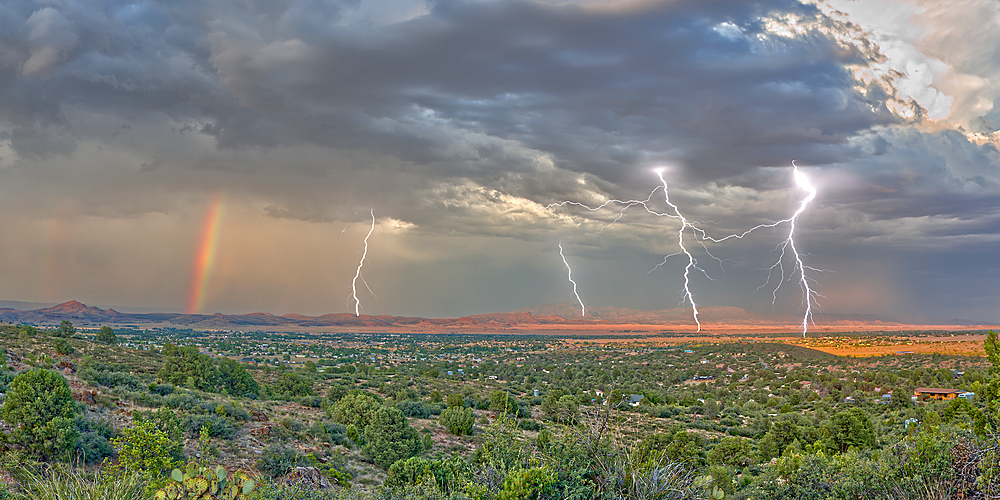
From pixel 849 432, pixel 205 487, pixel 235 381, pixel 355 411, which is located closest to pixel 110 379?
pixel 235 381

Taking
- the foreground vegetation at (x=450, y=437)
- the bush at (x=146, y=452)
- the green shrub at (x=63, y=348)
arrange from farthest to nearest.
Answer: the green shrub at (x=63, y=348) → the bush at (x=146, y=452) → the foreground vegetation at (x=450, y=437)

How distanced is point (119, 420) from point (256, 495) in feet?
50.9

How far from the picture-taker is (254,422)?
22672 millimetres

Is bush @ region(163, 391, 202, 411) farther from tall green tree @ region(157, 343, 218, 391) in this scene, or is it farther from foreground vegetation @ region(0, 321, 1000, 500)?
tall green tree @ region(157, 343, 218, 391)

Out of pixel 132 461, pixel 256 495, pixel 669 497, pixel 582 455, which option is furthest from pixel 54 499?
pixel 669 497

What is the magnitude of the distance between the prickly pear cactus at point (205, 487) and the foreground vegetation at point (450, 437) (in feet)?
0.13

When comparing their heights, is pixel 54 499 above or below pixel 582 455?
below

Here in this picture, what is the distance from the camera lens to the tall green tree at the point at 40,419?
1402cm

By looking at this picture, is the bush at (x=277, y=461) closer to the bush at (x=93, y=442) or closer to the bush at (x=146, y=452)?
the bush at (x=93, y=442)

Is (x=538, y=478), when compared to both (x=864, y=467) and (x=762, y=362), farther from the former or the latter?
(x=762, y=362)

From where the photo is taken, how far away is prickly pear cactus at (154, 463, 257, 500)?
751cm

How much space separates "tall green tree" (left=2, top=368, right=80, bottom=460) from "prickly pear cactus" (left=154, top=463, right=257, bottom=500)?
30.5 ft

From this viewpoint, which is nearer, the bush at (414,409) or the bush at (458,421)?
the bush at (458,421)

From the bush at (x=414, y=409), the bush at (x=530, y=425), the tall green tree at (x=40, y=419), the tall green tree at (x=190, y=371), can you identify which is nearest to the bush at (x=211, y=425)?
the tall green tree at (x=40, y=419)
